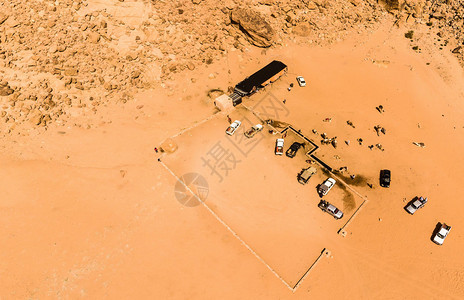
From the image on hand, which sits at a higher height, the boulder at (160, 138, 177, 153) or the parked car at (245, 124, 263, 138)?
the parked car at (245, 124, 263, 138)

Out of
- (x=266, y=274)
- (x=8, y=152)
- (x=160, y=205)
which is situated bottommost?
(x=8, y=152)

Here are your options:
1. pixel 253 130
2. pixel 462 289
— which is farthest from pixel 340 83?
pixel 462 289

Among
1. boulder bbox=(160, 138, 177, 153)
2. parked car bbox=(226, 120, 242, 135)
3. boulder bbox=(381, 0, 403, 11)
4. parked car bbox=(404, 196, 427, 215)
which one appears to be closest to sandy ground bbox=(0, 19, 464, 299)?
parked car bbox=(404, 196, 427, 215)

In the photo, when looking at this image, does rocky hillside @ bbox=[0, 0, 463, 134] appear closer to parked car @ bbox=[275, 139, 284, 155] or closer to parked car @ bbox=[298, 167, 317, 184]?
parked car @ bbox=[275, 139, 284, 155]

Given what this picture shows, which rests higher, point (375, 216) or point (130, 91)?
point (375, 216)

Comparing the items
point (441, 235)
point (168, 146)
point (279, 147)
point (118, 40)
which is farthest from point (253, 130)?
point (118, 40)

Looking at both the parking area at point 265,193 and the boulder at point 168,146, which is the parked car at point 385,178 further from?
the boulder at point 168,146

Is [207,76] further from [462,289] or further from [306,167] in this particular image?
[462,289]

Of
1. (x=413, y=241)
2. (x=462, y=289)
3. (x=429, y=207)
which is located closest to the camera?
(x=462, y=289)

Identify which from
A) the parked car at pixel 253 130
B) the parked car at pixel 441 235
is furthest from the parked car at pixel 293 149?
the parked car at pixel 441 235
